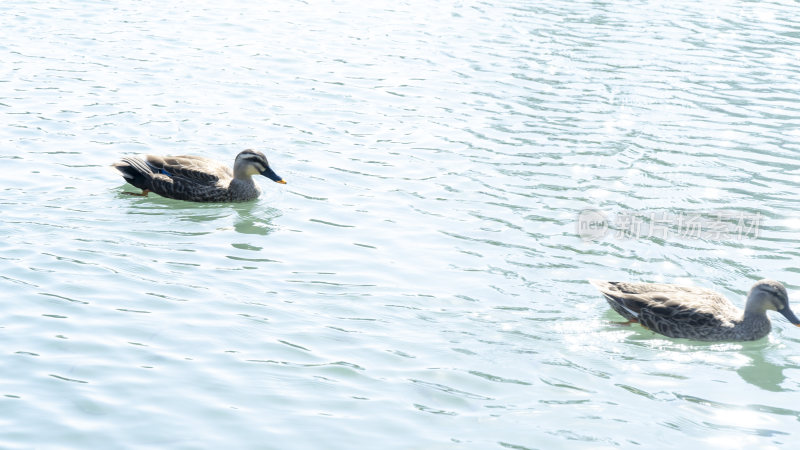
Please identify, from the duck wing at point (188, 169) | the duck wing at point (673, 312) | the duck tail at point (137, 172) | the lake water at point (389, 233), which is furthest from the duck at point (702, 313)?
the duck tail at point (137, 172)

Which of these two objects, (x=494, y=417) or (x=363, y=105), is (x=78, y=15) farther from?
(x=494, y=417)

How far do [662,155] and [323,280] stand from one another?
7374 millimetres

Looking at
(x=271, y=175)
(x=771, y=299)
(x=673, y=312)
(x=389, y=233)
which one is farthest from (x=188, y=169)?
(x=771, y=299)

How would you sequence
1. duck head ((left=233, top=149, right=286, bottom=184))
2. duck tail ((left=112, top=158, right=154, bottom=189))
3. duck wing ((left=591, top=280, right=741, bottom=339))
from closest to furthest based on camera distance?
duck wing ((left=591, top=280, right=741, bottom=339)) → duck tail ((left=112, top=158, right=154, bottom=189)) → duck head ((left=233, top=149, right=286, bottom=184))

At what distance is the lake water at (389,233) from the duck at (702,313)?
7.0 inches

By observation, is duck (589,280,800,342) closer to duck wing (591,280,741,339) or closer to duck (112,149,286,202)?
duck wing (591,280,741,339)

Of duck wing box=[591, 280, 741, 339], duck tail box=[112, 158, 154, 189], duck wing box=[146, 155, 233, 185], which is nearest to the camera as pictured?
duck wing box=[591, 280, 741, 339]

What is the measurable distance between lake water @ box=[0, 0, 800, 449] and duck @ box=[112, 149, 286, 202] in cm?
23

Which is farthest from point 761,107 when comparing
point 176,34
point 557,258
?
point 176,34

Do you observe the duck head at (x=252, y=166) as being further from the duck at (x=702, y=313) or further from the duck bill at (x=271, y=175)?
the duck at (x=702, y=313)

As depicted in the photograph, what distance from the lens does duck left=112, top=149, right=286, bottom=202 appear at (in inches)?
583

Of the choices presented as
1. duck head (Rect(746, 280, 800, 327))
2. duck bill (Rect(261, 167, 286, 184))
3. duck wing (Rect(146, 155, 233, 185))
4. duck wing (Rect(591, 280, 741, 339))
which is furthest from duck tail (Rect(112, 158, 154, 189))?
duck head (Rect(746, 280, 800, 327))

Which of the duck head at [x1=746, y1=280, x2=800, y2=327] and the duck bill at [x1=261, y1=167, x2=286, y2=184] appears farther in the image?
the duck bill at [x1=261, y1=167, x2=286, y2=184]

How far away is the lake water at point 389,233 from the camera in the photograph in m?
9.35
